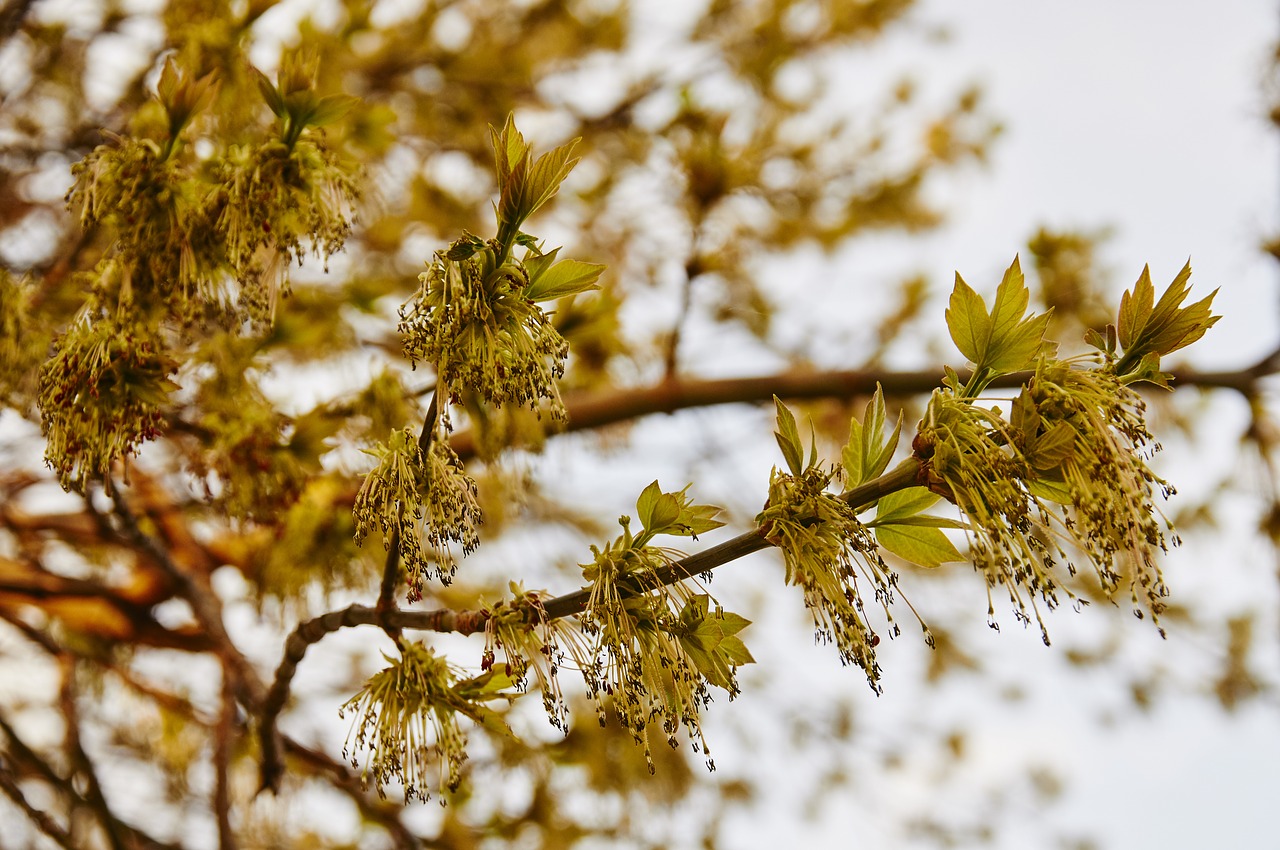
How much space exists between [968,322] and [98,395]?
3.56 feet

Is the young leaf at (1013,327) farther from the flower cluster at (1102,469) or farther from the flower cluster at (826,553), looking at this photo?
the flower cluster at (826,553)

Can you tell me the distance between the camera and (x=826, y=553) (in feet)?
2.87

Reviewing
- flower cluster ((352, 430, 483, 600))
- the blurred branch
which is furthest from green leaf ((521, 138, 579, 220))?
the blurred branch

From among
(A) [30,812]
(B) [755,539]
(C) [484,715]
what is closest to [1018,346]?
(B) [755,539]

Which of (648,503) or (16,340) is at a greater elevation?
(16,340)

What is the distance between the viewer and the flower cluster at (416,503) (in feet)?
3.02

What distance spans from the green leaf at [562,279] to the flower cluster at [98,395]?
0.60 metres

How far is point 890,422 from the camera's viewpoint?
8.63ft

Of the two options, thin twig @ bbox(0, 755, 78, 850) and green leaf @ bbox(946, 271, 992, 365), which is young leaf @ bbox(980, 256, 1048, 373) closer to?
green leaf @ bbox(946, 271, 992, 365)

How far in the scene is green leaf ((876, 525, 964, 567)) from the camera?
0.91 metres

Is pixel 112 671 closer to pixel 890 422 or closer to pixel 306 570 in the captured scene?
pixel 306 570

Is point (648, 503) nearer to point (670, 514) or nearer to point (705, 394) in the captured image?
point (670, 514)

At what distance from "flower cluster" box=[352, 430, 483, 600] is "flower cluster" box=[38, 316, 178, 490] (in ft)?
1.50

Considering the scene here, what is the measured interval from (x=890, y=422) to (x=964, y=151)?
213 centimetres
